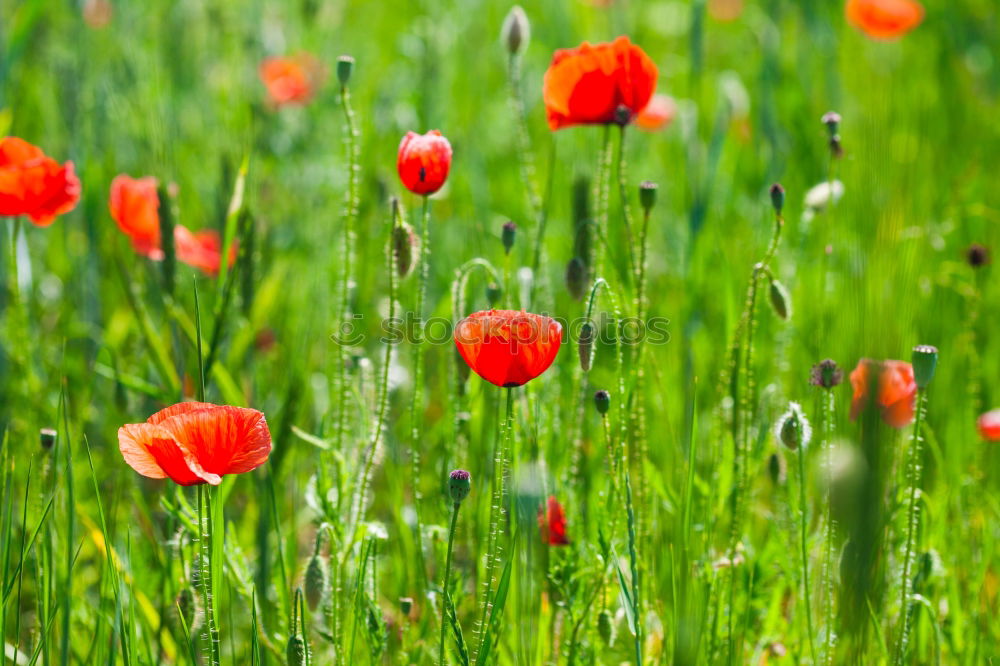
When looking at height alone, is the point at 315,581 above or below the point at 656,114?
below

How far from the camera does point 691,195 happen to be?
8.20 ft

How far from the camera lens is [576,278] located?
6.10 ft

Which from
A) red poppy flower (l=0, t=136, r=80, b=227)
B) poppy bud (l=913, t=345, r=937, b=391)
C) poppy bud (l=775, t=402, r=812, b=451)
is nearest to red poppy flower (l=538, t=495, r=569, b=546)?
poppy bud (l=775, t=402, r=812, b=451)

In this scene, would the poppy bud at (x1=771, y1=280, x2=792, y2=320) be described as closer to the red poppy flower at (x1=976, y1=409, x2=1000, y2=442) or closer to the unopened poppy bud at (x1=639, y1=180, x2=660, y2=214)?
the unopened poppy bud at (x1=639, y1=180, x2=660, y2=214)

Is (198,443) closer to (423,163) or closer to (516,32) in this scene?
(423,163)

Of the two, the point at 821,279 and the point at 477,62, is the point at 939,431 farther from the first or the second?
the point at 477,62

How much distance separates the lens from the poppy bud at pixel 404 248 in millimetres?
1708

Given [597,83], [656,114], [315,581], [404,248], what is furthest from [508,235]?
[656,114]

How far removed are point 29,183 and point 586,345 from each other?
1036 millimetres

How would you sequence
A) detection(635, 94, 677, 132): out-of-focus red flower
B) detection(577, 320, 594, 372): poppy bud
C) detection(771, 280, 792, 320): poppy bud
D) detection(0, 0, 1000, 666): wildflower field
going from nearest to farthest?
detection(0, 0, 1000, 666): wildflower field
detection(577, 320, 594, 372): poppy bud
detection(771, 280, 792, 320): poppy bud
detection(635, 94, 677, 132): out-of-focus red flower

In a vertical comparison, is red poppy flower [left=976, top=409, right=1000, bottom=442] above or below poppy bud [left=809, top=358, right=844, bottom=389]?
below

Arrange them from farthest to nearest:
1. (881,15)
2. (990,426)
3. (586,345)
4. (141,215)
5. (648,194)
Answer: (881,15), (141,215), (990,426), (648,194), (586,345)

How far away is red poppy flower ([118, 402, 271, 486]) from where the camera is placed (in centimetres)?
126

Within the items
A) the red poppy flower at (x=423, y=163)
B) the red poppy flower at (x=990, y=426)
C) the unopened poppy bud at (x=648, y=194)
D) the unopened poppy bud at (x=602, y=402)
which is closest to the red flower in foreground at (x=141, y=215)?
the red poppy flower at (x=423, y=163)
